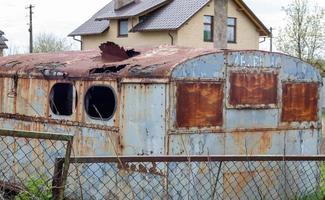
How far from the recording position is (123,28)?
32531 mm

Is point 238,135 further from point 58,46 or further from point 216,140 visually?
point 58,46

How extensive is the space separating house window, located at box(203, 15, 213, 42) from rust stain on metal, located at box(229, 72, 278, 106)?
23159 mm

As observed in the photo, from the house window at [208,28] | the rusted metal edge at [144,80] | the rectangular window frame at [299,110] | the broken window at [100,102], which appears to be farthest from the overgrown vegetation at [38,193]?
the house window at [208,28]

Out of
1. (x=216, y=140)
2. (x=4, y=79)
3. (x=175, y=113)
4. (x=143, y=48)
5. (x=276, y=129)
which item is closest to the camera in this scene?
(x=175, y=113)

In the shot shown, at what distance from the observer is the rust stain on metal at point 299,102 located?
7.29 meters

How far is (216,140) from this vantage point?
22.0ft

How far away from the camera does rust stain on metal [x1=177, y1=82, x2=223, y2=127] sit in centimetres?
630

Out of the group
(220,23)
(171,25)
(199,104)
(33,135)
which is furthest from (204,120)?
(171,25)

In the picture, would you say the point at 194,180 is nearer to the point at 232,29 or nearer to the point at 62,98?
the point at 62,98

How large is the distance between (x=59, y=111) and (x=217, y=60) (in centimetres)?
231

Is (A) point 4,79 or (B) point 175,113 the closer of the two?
(B) point 175,113

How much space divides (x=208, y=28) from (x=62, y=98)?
77.2 feet

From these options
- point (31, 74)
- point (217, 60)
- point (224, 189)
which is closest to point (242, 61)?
point (217, 60)

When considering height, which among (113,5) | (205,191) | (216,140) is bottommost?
(205,191)
